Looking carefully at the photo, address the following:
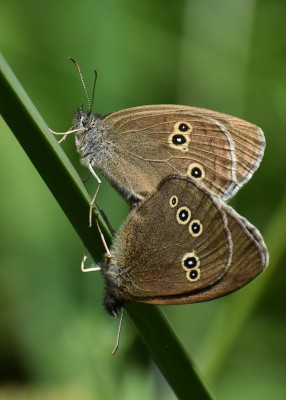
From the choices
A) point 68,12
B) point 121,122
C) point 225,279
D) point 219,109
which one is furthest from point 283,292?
point 68,12

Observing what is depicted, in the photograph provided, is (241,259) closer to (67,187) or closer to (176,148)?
(67,187)

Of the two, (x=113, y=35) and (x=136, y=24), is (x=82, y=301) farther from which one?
(x=136, y=24)

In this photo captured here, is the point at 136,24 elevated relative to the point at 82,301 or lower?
elevated

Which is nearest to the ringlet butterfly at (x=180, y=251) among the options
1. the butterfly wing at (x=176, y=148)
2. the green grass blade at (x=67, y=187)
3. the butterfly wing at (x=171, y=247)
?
the butterfly wing at (x=171, y=247)

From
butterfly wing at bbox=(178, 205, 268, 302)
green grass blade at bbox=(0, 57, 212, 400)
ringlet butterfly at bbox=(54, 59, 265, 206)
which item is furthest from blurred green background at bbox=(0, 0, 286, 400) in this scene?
green grass blade at bbox=(0, 57, 212, 400)

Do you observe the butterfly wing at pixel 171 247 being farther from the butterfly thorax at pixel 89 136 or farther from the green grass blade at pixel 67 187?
the butterfly thorax at pixel 89 136

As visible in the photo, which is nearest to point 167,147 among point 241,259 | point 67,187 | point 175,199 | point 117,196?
point 117,196
